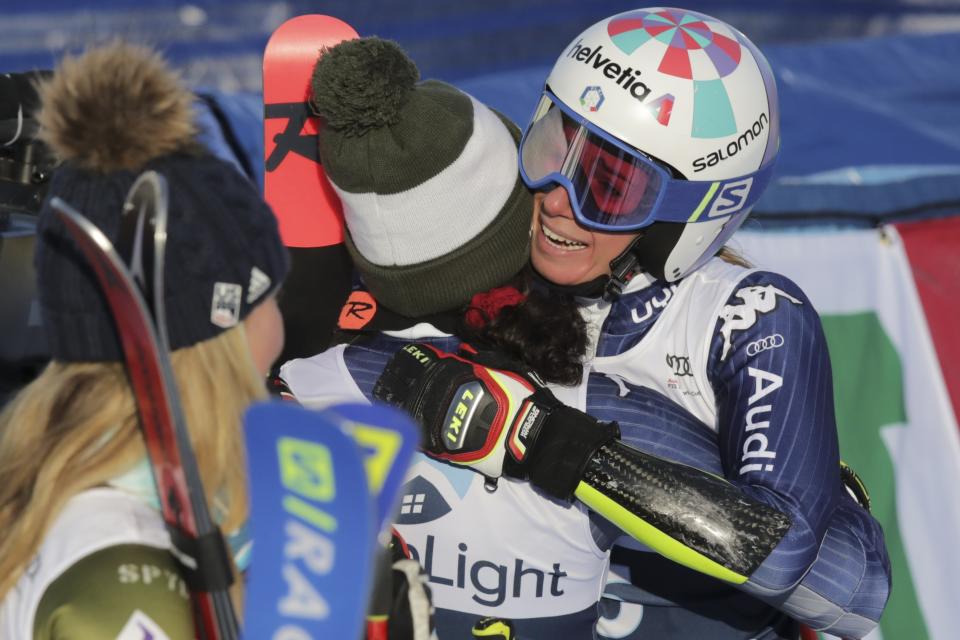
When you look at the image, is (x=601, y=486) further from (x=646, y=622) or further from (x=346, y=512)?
(x=346, y=512)

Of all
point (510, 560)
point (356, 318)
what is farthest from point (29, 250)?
point (510, 560)

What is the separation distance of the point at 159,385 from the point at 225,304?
0.41 ft

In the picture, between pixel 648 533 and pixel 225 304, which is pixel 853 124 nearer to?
pixel 648 533

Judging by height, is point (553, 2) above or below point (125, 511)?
below

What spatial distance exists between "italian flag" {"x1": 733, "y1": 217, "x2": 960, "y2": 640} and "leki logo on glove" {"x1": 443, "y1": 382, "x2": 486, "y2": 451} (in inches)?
63.9

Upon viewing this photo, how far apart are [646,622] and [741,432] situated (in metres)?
0.49

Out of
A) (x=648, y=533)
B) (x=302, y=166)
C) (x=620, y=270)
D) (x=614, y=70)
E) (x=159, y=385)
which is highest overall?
(x=614, y=70)

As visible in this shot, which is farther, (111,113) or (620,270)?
(620,270)

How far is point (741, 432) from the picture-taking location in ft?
5.33

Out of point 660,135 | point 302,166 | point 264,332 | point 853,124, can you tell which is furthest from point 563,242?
point 853,124

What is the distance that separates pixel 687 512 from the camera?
1.53 m

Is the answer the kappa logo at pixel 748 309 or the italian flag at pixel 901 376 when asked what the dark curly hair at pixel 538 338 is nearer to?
the kappa logo at pixel 748 309

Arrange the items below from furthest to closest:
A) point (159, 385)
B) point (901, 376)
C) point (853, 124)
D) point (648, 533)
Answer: point (853, 124) < point (901, 376) < point (648, 533) < point (159, 385)

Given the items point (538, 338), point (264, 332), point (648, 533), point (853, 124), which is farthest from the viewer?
point (853, 124)
